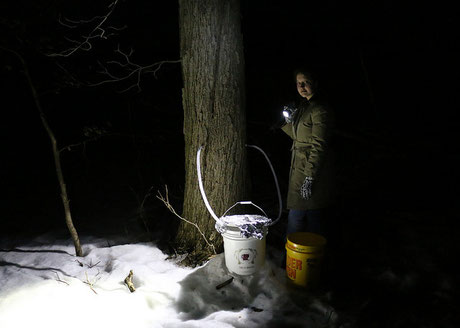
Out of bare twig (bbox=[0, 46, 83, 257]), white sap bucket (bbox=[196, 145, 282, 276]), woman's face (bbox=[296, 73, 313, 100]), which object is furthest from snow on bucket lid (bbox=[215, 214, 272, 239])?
bare twig (bbox=[0, 46, 83, 257])

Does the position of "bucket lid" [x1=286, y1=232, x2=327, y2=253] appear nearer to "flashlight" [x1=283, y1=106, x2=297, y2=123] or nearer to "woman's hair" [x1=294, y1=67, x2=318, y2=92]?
"flashlight" [x1=283, y1=106, x2=297, y2=123]

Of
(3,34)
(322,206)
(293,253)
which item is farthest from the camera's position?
(3,34)

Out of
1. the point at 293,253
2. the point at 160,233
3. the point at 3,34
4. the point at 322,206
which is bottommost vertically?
the point at 160,233

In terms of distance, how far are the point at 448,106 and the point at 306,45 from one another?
4.79m

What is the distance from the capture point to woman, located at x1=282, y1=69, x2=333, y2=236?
10.5 feet

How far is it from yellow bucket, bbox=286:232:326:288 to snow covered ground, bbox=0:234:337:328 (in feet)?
0.48

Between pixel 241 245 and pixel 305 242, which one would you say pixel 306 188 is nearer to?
pixel 305 242

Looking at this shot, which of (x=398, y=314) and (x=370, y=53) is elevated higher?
(x=370, y=53)

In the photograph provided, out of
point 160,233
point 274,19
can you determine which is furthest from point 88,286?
point 274,19

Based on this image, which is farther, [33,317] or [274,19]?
[274,19]

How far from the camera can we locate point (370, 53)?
955 centimetres

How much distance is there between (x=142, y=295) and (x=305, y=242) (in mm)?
1701

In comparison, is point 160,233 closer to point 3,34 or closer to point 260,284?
point 260,284

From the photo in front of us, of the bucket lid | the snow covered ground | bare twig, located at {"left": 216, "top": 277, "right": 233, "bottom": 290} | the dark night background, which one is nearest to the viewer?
the snow covered ground
